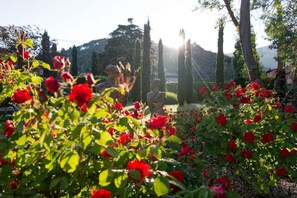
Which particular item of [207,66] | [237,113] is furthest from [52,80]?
[207,66]

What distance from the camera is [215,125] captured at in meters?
3.46

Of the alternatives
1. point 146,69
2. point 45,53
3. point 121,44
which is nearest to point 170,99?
point 146,69

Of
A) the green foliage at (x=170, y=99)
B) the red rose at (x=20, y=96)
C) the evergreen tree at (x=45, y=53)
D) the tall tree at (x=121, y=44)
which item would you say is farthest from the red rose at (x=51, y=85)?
the tall tree at (x=121, y=44)

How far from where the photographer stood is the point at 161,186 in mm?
1357

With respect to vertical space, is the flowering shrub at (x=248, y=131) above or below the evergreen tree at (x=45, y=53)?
below

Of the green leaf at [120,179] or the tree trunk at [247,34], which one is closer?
the green leaf at [120,179]

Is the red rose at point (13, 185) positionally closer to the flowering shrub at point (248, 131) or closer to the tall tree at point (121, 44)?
the flowering shrub at point (248, 131)

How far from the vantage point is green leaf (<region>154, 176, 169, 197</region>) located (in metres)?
1.34

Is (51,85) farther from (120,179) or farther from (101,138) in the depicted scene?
(120,179)

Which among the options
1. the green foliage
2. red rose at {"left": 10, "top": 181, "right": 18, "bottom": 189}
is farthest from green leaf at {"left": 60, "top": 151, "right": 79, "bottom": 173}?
the green foliage

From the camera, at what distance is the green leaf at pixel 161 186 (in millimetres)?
1345

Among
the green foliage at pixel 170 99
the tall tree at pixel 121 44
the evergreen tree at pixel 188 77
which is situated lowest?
the green foliage at pixel 170 99

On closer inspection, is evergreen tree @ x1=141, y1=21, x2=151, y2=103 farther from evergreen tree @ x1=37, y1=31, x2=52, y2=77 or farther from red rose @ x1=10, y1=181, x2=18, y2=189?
red rose @ x1=10, y1=181, x2=18, y2=189

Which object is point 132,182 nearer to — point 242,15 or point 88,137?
point 88,137
